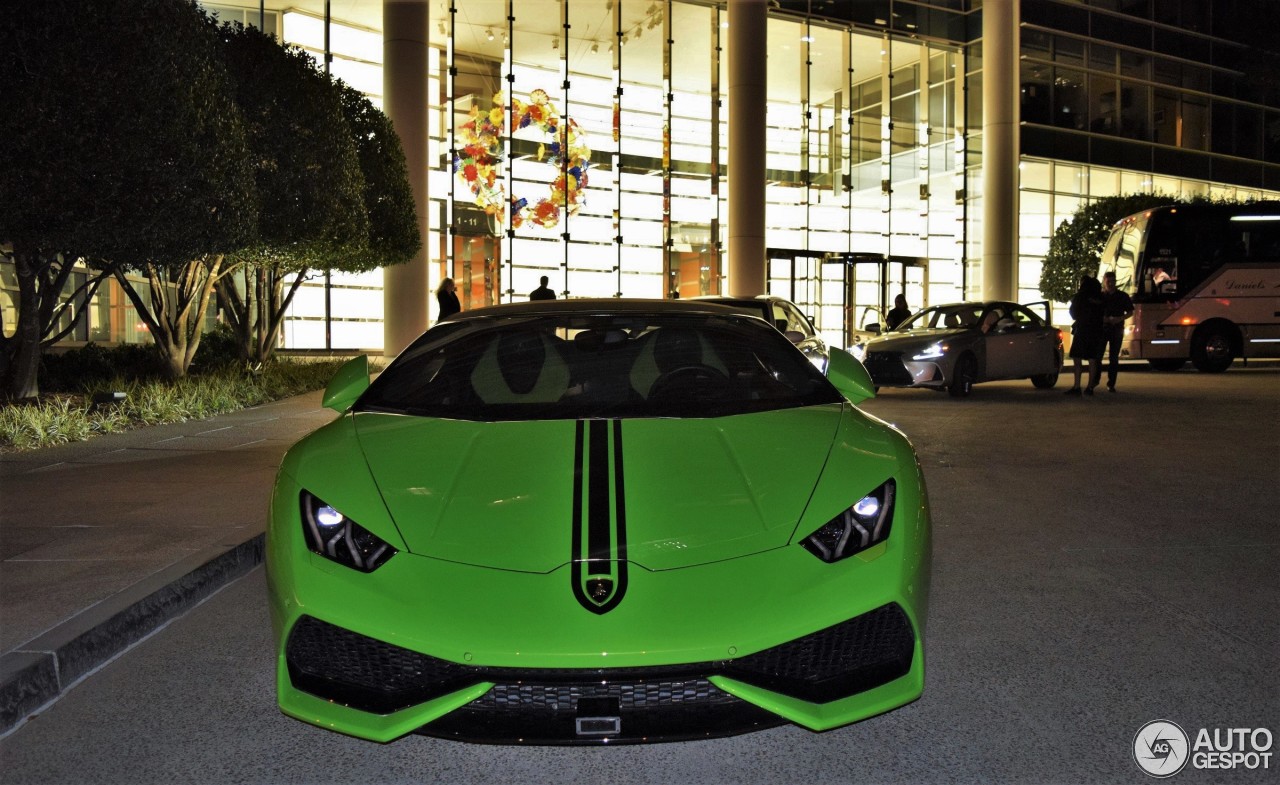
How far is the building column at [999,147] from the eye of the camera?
3512 cm

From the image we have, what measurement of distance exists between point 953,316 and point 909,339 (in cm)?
137

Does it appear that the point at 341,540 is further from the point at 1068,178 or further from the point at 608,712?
the point at 1068,178

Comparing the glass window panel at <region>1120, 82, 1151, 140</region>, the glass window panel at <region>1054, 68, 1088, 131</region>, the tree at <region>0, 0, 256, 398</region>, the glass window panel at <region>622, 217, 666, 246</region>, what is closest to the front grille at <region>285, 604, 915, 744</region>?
the tree at <region>0, 0, 256, 398</region>

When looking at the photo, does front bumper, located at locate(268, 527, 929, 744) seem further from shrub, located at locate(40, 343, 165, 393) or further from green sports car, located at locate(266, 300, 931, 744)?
shrub, located at locate(40, 343, 165, 393)

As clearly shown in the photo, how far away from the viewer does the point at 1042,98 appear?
3594cm

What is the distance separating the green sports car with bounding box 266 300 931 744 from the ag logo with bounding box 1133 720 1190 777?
2.52 ft

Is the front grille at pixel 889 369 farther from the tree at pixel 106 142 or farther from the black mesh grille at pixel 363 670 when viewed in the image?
the black mesh grille at pixel 363 670

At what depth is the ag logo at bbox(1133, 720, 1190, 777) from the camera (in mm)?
3195

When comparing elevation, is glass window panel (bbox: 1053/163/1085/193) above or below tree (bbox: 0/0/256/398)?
above

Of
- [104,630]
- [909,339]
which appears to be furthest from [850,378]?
[909,339]

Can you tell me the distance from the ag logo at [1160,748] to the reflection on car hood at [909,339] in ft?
44.8

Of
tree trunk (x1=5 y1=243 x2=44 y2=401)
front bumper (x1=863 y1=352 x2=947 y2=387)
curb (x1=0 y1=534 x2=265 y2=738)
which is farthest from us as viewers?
front bumper (x1=863 y1=352 x2=947 y2=387)

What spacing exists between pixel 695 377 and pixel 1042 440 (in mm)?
7674

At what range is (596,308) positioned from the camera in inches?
191
